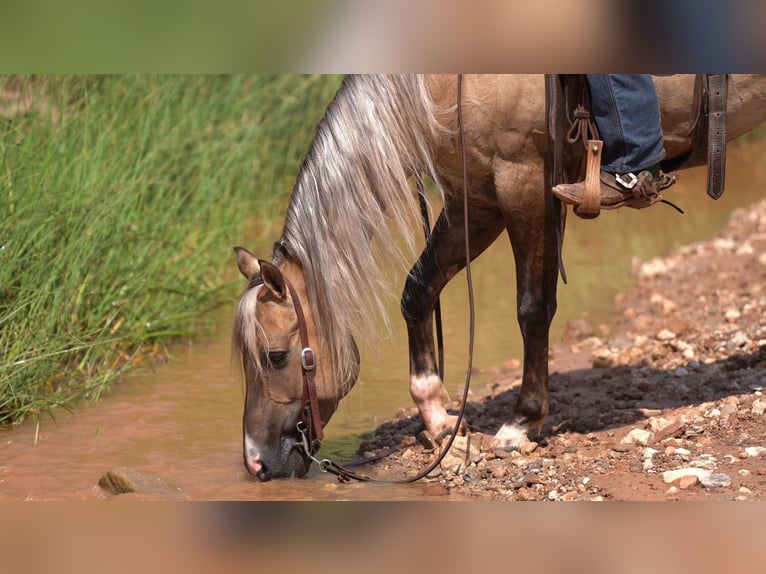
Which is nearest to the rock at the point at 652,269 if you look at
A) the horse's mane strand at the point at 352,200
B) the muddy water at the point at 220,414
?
the muddy water at the point at 220,414

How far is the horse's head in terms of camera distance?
3.48 m

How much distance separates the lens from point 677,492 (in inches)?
128

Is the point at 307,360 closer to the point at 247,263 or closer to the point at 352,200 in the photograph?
the point at 247,263

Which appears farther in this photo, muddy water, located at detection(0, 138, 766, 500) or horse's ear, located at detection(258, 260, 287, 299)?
muddy water, located at detection(0, 138, 766, 500)

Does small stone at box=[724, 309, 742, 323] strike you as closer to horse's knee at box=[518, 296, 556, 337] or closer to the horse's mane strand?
horse's knee at box=[518, 296, 556, 337]

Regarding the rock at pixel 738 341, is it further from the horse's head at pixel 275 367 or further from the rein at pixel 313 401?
the horse's head at pixel 275 367

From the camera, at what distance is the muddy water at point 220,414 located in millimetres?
3779

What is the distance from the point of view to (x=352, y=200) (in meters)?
3.44

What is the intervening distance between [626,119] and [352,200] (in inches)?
44.1

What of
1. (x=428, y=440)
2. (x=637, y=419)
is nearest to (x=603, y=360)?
(x=637, y=419)

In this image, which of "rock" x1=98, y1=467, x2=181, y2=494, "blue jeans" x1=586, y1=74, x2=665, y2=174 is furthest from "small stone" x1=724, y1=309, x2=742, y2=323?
"rock" x1=98, y1=467, x2=181, y2=494

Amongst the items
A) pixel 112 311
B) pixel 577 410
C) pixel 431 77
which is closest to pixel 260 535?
pixel 431 77

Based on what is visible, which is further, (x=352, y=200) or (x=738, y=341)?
(x=738, y=341)

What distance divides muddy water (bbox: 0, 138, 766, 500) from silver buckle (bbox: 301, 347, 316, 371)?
11.0 inches
